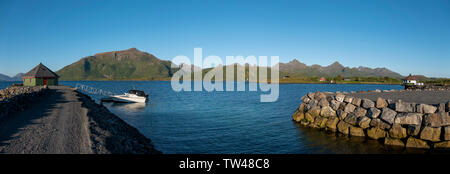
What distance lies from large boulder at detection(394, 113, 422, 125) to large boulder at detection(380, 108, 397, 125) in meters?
0.30

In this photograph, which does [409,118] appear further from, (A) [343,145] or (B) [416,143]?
(A) [343,145]

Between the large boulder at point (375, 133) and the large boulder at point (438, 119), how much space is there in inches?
108

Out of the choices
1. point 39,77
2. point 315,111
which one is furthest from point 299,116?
point 39,77

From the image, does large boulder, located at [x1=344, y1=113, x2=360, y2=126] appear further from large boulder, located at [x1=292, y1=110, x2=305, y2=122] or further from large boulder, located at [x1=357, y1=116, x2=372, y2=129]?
large boulder, located at [x1=292, y1=110, x2=305, y2=122]

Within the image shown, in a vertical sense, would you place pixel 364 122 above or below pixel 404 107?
below

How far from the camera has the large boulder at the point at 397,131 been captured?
17250 millimetres

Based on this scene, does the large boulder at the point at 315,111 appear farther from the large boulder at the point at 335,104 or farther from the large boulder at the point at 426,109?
the large boulder at the point at 426,109

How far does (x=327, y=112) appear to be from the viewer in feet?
79.7

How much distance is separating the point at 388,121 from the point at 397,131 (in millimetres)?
1134

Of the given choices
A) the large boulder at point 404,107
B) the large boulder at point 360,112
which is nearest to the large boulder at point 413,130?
the large boulder at point 404,107

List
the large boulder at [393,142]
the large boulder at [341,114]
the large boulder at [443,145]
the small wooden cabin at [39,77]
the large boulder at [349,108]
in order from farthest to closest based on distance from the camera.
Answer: the small wooden cabin at [39,77]
the large boulder at [341,114]
the large boulder at [349,108]
the large boulder at [393,142]
the large boulder at [443,145]
